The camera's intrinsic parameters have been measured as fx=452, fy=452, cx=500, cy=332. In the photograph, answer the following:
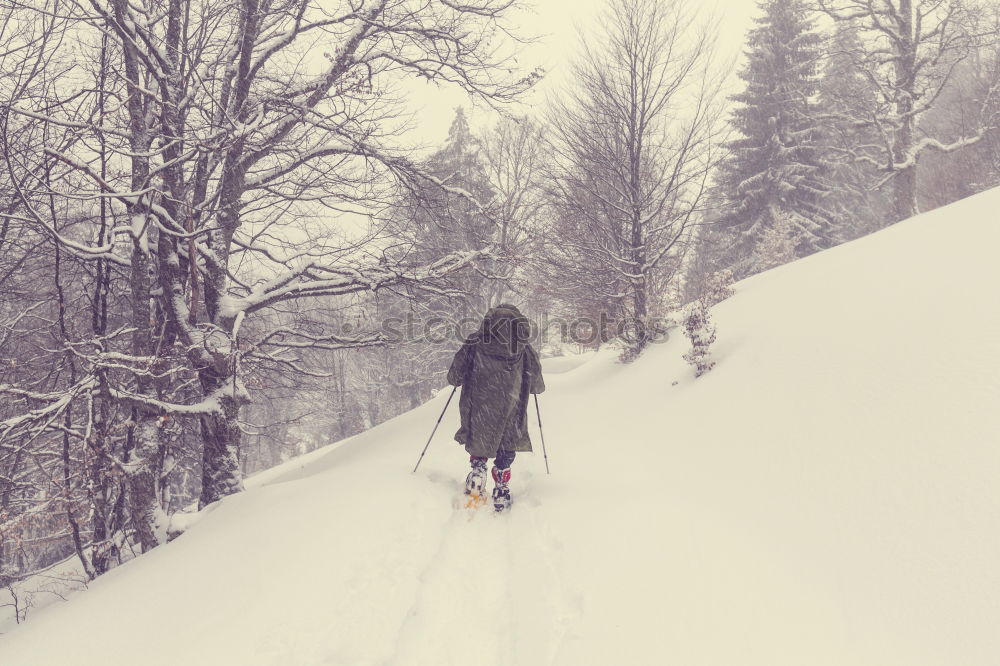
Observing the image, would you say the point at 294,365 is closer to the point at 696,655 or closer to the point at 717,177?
the point at 696,655

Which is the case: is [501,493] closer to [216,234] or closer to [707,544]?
[707,544]

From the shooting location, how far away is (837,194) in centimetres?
2214

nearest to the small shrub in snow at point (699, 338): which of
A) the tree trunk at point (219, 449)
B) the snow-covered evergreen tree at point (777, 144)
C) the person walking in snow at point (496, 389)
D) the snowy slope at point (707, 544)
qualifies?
the snowy slope at point (707, 544)

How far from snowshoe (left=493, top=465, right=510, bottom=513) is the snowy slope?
0.52 feet

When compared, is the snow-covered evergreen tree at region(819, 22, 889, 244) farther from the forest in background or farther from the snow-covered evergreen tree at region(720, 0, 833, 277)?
the forest in background

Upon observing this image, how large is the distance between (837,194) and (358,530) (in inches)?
1061

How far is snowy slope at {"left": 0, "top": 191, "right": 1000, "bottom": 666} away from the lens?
2297 mm

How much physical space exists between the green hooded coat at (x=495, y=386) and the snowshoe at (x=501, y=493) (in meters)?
0.24

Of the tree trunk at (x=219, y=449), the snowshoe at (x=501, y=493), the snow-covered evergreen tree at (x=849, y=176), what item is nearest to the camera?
the snowshoe at (x=501, y=493)

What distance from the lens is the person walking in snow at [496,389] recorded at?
4.95 m

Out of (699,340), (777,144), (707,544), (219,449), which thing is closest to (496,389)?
(707,544)

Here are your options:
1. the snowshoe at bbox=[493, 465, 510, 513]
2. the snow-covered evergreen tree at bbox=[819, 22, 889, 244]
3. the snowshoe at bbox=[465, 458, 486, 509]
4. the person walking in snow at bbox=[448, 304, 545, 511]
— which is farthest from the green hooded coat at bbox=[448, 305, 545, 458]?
the snow-covered evergreen tree at bbox=[819, 22, 889, 244]

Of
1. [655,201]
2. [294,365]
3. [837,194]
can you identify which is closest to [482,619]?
[294,365]

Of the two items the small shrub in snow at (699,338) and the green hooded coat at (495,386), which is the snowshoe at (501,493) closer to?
the green hooded coat at (495,386)
